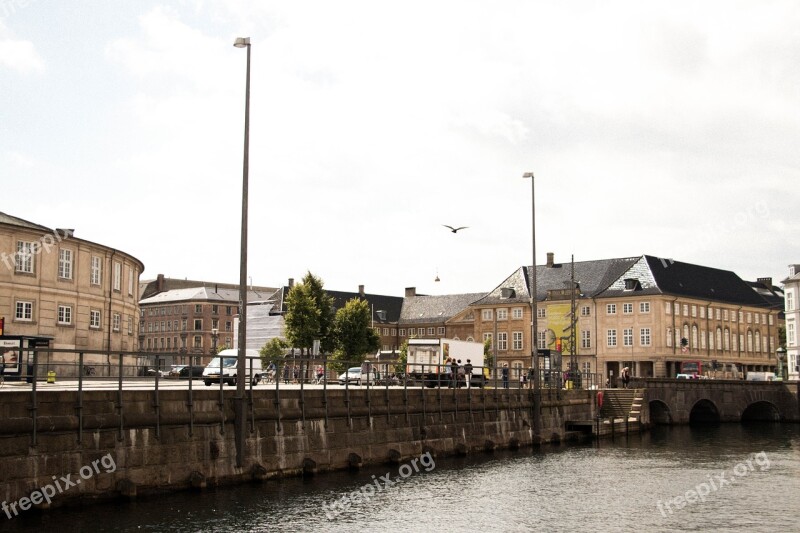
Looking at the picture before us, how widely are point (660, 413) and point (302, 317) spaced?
34739 millimetres

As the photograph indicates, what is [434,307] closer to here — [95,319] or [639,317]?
[639,317]

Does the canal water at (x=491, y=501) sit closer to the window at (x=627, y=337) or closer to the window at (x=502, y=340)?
the window at (x=627, y=337)

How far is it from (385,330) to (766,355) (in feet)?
194

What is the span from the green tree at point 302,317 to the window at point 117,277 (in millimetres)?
26781

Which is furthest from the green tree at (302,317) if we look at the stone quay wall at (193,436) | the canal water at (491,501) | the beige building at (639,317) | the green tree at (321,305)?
the stone quay wall at (193,436)

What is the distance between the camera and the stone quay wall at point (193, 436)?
21.8 metres

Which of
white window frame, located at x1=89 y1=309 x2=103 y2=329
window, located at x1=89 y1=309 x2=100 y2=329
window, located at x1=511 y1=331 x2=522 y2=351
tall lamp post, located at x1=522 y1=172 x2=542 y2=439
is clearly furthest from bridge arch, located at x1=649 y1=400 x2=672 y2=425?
window, located at x1=89 y1=309 x2=100 y2=329

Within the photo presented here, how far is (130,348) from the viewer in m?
67.6

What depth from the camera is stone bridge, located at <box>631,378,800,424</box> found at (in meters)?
73.3

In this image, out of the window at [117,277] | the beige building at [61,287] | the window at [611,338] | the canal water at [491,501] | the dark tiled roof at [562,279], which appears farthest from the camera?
the dark tiled roof at [562,279]

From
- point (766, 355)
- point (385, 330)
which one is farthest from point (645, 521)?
point (385, 330)

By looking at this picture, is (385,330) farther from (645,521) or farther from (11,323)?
(645,521)

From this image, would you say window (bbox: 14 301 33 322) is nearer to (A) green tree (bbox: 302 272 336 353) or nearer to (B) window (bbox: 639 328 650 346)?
(A) green tree (bbox: 302 272 336 353)

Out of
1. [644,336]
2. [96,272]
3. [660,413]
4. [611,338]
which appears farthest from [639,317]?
[96,272]
